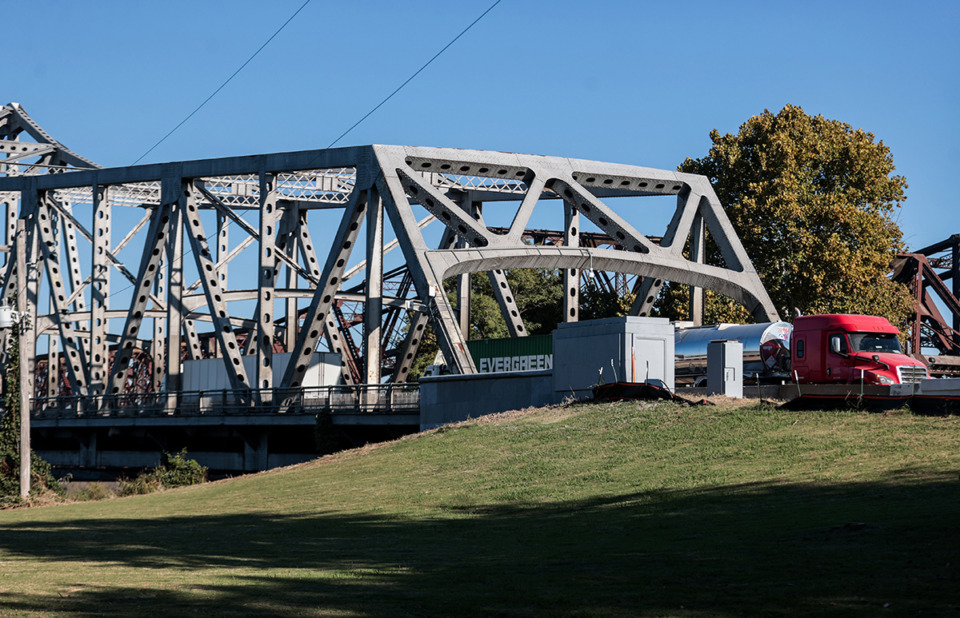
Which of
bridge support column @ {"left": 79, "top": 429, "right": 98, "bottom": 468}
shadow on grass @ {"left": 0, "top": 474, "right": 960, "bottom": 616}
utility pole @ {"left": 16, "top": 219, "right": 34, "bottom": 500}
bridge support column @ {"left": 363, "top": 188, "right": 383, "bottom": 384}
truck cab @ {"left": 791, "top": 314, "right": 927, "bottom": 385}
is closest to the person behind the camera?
shadow on grass @ {"left": 0, "top": 474, "right": 960, "bottom": 616}

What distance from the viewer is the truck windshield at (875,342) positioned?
33.8 meters

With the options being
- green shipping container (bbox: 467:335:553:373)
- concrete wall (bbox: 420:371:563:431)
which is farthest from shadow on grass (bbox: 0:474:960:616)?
green shipping container (bbox: 467:335:553:373)

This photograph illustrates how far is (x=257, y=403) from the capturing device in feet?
151

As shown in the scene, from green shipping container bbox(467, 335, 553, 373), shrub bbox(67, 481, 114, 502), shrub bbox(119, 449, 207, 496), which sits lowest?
shrub bbox(67, 481, 114, 502)

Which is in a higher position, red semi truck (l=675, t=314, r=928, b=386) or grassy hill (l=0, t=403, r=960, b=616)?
red semi truck (l=675, t=314, r=928, b=386)

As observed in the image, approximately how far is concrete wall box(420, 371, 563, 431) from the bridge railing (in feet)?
6.35

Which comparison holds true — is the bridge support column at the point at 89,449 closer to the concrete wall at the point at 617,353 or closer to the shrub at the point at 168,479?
the shrub at the point at 168,479

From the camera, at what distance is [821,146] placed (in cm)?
5784

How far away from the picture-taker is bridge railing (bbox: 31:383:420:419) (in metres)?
40.4

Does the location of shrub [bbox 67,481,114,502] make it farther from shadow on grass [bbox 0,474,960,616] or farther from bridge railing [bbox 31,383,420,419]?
shadow on grass [bbox 0,474,960,616]

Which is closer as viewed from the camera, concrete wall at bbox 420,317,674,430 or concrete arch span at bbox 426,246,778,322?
concrete wall at bbox 420,317,674,430

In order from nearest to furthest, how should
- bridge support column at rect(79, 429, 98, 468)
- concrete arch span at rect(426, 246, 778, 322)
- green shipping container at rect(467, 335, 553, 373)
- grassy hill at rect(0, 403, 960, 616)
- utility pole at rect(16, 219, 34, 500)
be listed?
grassy hill at rect(0, 403, 960, 616), utility pole at rect(16, 219, 34, 500), concrete arch span at rect(426, 246, 778, 322), green shipping container at rect(467, 335, 553, 373), bridge support column at rect(79, 429, 98, 468)

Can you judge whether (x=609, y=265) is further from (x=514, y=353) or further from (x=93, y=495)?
(x=93, y=495)

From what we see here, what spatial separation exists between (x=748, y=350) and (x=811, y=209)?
59.1ft
